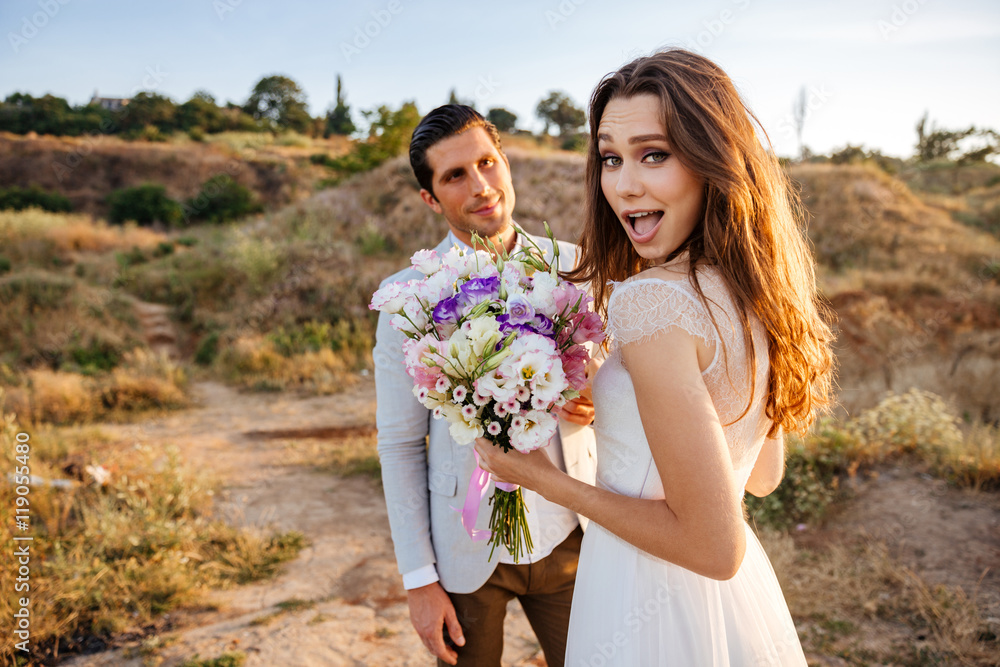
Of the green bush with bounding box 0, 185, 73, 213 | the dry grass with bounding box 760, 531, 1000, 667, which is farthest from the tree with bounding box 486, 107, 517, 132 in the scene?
the dry grass with bounding box 760, 531, 1000, 667

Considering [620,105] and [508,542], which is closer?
[620,105]

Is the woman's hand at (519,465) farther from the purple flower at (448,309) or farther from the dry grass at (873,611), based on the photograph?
the dry grass at (873,611)

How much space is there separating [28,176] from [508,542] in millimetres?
33315

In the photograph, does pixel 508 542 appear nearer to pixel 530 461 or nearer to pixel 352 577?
pixel 530 461

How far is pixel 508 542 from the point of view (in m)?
1.75

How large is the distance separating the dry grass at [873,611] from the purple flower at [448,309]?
3.50 m

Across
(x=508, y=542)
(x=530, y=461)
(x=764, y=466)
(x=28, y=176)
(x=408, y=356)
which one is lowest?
(x=508, y=542)

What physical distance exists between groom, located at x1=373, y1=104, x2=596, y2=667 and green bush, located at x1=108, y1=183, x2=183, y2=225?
85.1 feet

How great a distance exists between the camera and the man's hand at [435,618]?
6.68 ft

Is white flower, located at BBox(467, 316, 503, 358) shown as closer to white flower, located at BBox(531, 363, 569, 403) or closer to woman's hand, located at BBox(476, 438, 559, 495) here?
white flower, located at BBox(531, 363, 569, 403)

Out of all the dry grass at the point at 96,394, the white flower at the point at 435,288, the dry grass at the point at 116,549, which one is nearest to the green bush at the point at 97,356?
the dry grass at the point at 96,394

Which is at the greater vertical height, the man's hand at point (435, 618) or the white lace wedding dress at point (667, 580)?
the white lace wedding dress at point (667, 580)

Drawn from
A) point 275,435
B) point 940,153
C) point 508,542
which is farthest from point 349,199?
point 940,153

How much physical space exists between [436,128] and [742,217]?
1.42 meters
